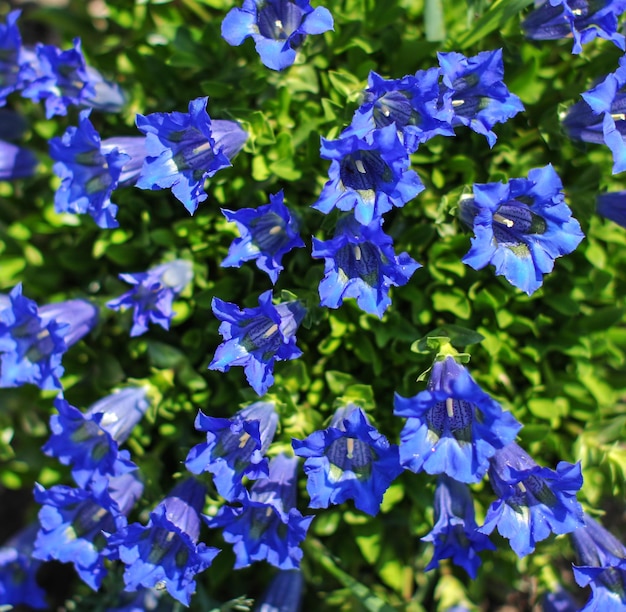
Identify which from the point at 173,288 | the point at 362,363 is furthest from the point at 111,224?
the point at 362,363

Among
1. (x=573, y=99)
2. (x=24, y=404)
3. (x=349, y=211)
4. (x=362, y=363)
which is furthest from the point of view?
(x=24, y=404)

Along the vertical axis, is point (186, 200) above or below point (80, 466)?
above

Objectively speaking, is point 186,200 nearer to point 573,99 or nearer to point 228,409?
point 228,409

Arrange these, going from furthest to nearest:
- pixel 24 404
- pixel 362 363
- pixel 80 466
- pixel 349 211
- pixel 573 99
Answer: pixel 24 404, pixel 362 363, pixel 573 99, pixel 80 466, pixel 349 211

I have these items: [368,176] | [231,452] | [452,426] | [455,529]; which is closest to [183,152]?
[368,176]

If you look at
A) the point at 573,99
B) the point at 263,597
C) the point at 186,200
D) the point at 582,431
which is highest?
the point at 573,99
